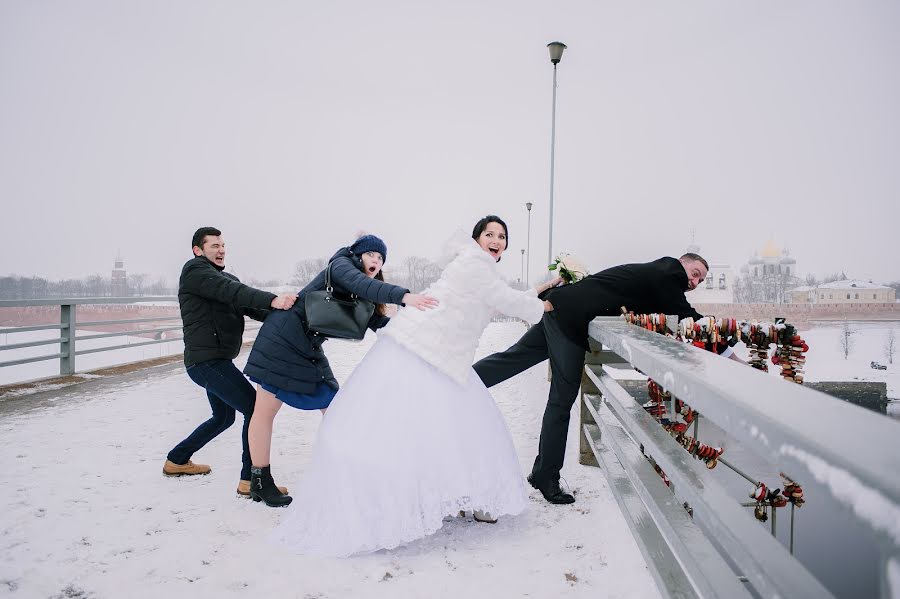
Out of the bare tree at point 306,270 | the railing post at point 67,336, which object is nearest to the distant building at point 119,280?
the bare tree at point 306,270

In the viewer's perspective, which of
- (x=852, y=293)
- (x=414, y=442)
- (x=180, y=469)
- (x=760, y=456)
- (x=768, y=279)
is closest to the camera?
(x=760, y=456)

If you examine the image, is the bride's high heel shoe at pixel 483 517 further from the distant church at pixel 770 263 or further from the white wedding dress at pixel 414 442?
the distant church at pixel 770 263

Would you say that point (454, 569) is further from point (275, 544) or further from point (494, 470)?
point (275, 544)

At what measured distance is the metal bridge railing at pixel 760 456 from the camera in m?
0.60

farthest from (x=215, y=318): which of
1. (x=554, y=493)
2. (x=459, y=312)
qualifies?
(x=554, y=493)

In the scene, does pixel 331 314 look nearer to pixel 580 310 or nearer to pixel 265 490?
pixel 265 490

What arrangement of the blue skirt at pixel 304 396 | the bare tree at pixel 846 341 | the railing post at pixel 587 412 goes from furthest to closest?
the bare tree at pixel 846 341
the railing post at pixel 587 412
the blue skirt at pixel 304 396

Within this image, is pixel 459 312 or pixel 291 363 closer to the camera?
pixel 459 312

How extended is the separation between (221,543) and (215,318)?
1470 millimetres

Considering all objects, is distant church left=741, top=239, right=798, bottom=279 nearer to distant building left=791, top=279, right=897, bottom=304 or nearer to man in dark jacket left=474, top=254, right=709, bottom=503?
distant building left=791, top=279, right=897, bottom=304

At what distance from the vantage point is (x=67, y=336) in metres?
7.99

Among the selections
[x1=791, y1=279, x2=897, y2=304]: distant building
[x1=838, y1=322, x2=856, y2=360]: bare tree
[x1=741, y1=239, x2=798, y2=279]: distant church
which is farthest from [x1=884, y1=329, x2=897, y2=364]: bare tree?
[x1=741, y1=239, x2=798, y2=279]: distant church

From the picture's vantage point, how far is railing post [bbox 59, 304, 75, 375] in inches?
313

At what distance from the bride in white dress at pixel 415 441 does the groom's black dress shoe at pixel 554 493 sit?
49 centimetres
